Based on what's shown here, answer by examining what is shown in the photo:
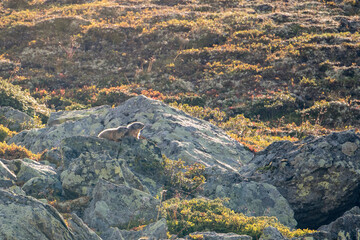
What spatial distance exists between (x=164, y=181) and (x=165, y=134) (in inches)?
146

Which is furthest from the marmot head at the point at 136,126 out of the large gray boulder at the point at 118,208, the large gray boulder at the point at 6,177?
the large gray boulder at the point at 118,208

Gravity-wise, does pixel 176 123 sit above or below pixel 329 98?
above

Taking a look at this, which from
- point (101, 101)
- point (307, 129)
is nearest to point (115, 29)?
point (101, 101)

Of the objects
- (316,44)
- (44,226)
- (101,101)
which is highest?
(44,226)

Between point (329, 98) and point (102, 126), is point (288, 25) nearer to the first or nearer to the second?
point (329, 98)

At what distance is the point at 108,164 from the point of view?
41.7 feet

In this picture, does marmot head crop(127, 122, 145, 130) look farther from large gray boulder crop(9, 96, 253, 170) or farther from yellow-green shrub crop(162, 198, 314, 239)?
yellow-green shrub crop(162, 198, 314, 239)

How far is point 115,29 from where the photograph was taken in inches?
1622

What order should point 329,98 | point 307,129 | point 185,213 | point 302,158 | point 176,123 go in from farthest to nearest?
point 329,98 < point 307,129 < point 176,123 < point 302,158 < point 185,213

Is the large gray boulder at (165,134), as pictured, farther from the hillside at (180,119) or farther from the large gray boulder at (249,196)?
the large gray boulder at (249,196)

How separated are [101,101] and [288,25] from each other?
19029 millimetres

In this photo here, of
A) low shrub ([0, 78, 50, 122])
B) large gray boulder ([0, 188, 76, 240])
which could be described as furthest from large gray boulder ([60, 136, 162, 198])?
low shrub ([0, 78, 50, 122])

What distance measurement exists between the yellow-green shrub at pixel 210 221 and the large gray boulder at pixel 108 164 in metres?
1.70

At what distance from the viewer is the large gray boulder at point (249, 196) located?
13002mm
